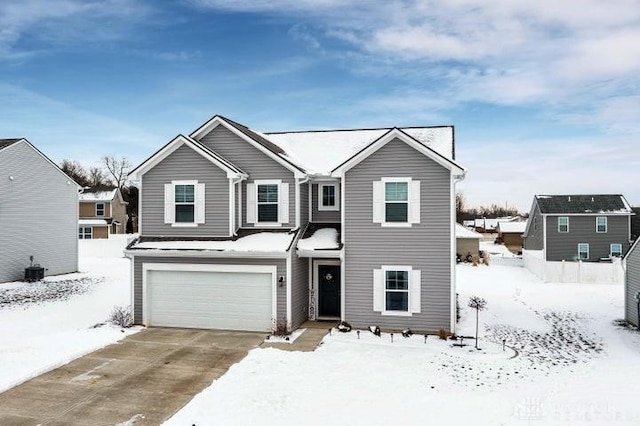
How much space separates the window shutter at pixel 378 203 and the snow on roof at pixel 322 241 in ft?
5.24

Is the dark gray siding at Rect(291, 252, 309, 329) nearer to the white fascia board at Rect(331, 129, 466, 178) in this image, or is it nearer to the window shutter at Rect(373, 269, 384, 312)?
the window shutter at Rect(373, 269, 384, 312)

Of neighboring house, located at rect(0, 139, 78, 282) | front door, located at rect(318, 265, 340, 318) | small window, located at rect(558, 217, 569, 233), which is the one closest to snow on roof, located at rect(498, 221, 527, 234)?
small window, located at rect(558, 217, 569, 233)

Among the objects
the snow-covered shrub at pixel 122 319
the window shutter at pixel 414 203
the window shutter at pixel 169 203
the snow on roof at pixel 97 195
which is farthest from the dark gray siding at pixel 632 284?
the snow on roof at pixel 97 195

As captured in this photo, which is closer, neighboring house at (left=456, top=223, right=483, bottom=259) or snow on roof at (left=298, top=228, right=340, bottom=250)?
snow on roof at (left=298, top=228, right=340, bottom=250)

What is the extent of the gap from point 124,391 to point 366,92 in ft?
59.3

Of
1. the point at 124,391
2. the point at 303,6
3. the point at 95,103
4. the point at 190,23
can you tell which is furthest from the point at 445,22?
the point at 95,103

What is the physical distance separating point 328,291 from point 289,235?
2776 millimetres

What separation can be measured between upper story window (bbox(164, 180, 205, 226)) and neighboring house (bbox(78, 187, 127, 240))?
117 feet

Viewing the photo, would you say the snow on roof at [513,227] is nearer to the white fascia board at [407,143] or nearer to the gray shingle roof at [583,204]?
the gray shingle roof at [583,204]

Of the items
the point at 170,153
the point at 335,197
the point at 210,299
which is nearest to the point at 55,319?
the point at 210,299

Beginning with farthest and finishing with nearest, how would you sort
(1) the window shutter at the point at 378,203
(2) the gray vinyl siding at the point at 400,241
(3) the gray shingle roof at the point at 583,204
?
(3) the gray shingle roof at the point at 583,204, (1) the window shutter at the point at 378,203, (2) the gray vinyl siding at the point at 400,241

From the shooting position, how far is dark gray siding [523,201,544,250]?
38669 millimetres

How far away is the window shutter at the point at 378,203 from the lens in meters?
16.0

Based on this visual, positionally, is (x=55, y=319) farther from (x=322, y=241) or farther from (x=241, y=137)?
(x=322, y=241)
